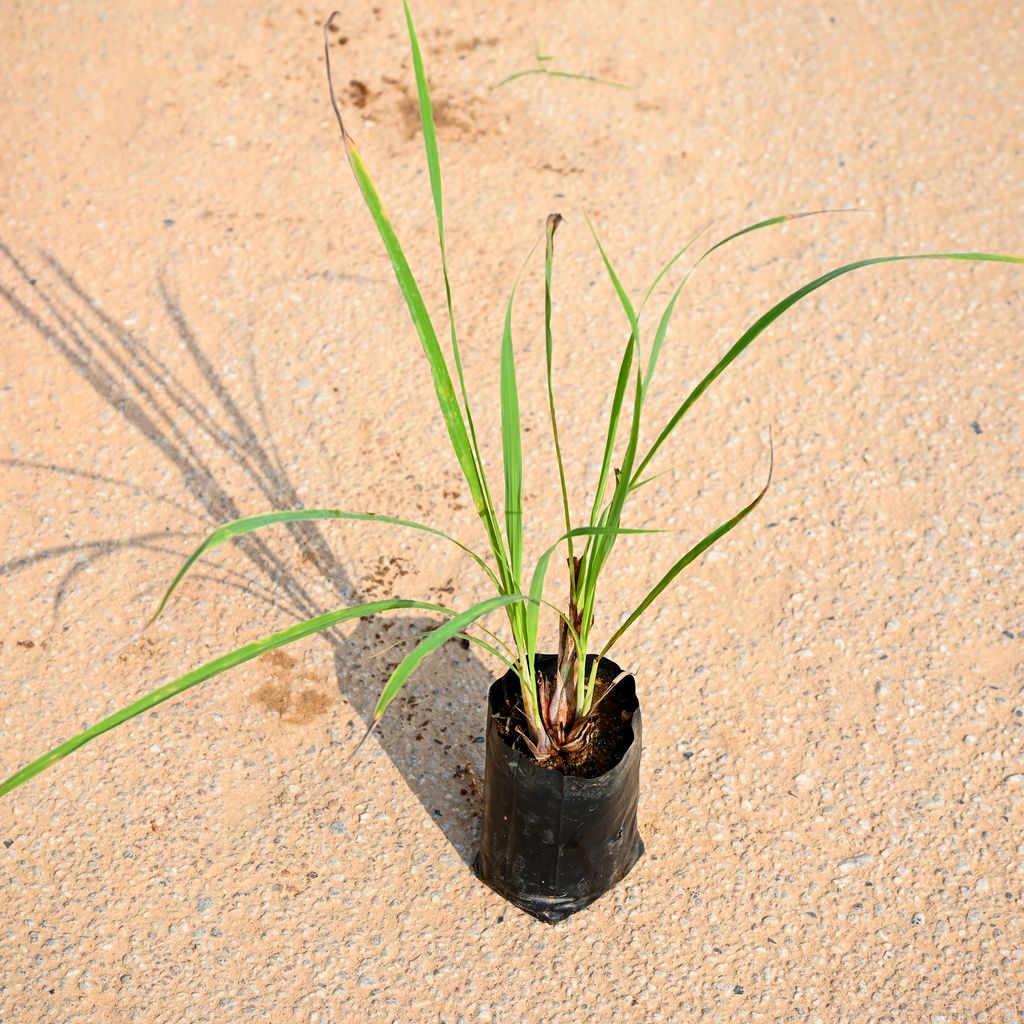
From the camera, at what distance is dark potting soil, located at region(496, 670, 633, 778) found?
1575mm

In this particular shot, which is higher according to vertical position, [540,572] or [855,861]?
[540,572]

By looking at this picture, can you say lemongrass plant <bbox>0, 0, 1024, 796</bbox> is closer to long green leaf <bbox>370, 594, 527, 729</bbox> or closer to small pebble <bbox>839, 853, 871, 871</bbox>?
long green leaf <bbox>370, 594, 527, 729</bbox>

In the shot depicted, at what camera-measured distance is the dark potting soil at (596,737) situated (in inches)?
62.0

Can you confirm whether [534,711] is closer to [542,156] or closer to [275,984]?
[275,984]

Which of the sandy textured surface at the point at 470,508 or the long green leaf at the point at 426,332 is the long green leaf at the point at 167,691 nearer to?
the long green leaf at the point at 426,332

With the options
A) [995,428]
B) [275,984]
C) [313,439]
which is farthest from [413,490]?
[995,428]

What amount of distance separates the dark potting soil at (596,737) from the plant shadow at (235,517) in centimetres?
26

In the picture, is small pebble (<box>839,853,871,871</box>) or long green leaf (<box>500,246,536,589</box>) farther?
small pebble (<box>839,853,871,871</box>)

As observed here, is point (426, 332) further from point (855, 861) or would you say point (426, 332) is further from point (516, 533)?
point (855, 861)

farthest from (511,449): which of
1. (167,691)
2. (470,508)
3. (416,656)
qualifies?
(470,508)

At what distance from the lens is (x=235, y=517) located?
212 centimetres

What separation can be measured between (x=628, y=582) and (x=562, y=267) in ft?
2.56

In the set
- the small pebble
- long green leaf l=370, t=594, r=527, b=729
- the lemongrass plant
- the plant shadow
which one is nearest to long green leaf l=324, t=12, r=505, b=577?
the lemongrass plant

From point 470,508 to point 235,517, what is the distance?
38 cm
